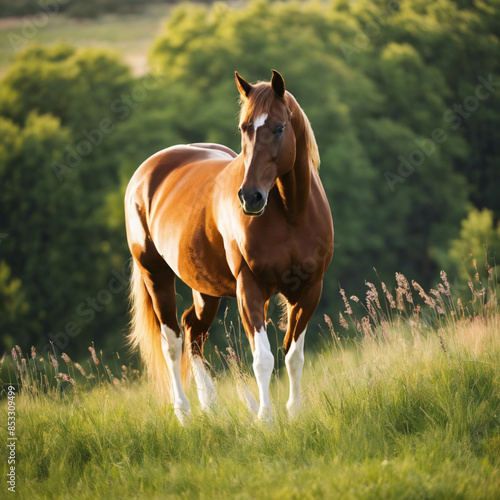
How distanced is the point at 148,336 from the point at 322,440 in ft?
8.11

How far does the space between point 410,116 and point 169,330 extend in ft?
71.6

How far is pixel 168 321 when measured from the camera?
19.0 feet

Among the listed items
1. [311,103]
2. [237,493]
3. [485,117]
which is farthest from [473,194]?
[237,493]

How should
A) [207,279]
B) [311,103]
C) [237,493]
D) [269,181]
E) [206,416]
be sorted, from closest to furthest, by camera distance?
1. [237,493]
2. [269,181]
3. [206,416]
4. [207,279]
5. [311,103]

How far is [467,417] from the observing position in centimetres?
408

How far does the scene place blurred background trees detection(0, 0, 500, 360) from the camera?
69.1 ft

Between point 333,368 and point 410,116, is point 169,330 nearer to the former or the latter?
point 333,368

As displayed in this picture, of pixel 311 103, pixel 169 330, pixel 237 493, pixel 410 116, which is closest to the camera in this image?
pixel 237 493

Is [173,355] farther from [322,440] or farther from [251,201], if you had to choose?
[251,201]

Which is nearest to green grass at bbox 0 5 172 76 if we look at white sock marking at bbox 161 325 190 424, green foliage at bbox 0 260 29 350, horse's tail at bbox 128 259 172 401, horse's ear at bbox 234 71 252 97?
green foliage at bbox 0 260 29 350

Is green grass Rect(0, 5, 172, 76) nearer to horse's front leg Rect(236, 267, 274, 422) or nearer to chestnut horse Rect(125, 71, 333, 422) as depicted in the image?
chestnut horse Rect(125, 71, 333, 422)

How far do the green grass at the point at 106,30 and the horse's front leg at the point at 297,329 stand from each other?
26.6 metres

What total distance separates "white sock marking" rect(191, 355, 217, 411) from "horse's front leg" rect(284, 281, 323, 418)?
28.3 inches

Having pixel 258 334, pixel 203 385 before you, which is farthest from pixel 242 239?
pixel 203 385
